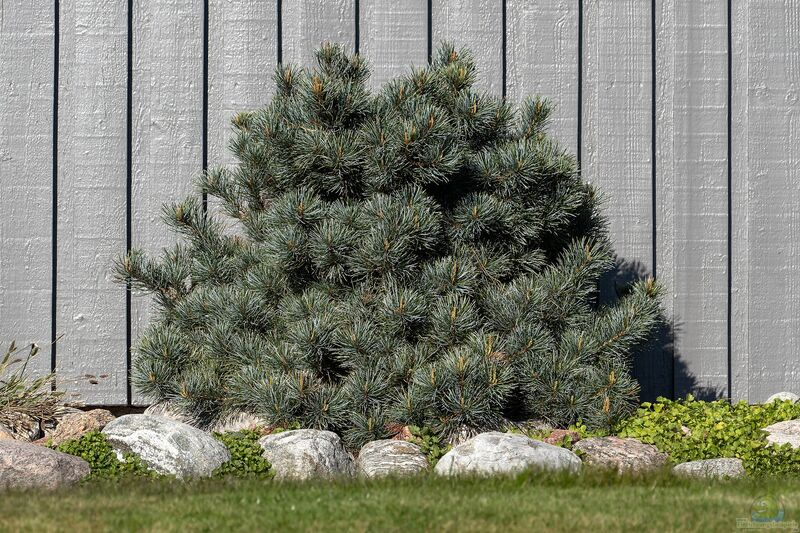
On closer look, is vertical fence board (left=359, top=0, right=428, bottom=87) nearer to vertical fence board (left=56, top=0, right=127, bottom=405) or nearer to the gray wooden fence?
the gray wooden fence

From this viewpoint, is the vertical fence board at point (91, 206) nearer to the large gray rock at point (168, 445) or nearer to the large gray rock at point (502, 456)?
the large gray rock at point (168, 445)

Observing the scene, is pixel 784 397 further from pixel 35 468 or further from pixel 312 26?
pixel 35 468

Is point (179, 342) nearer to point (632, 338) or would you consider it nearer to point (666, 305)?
point (632, 338)

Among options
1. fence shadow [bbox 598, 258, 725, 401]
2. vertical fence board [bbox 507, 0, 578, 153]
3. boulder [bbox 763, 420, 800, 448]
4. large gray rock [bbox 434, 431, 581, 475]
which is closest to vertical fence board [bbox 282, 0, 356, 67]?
vertical fence board [bbox 507, 0, 578, 153]

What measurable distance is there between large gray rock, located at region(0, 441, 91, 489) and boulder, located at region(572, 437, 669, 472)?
2.45 meters

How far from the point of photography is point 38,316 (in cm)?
589

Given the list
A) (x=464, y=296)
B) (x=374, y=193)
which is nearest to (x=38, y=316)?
(x=374, y=193)

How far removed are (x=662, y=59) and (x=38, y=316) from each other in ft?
15.3

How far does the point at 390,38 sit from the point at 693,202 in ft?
7.93

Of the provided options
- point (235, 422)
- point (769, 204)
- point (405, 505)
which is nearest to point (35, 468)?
point (235, 422)

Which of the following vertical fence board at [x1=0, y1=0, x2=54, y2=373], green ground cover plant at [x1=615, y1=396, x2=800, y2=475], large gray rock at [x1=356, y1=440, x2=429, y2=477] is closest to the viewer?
large gray rock at [x1=356, y1=440, x2=429, y2=477]

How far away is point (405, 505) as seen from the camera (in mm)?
3244

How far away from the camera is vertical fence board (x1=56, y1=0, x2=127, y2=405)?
5.91 meters

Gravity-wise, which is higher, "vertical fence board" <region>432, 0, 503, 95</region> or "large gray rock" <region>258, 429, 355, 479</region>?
"vertical fence board" <region>432, 0, 503, 95</region>
